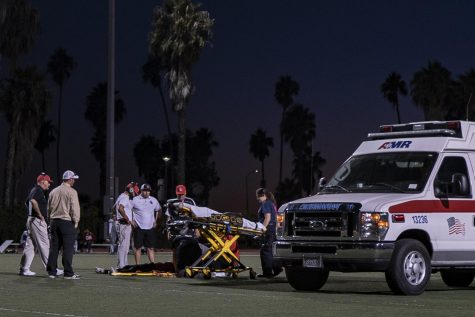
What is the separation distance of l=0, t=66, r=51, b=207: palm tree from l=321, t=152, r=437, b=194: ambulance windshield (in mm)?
44397

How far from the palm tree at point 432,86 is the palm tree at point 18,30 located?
28828 mm

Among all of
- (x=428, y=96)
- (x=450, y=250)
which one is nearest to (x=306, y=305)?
(x=450, y=250)

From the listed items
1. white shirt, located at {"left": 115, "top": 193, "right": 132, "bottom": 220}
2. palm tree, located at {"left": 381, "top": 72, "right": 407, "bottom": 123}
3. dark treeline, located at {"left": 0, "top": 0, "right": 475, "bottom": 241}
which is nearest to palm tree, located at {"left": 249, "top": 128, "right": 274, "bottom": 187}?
dark treeline, located at {"left": 0, "top": 0, "right": 475, "bottom": 241}

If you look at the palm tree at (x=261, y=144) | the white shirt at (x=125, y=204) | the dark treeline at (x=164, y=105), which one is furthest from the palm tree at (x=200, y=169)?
the white shirt at (x=125, y=204)

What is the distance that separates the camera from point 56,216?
20.6 metres

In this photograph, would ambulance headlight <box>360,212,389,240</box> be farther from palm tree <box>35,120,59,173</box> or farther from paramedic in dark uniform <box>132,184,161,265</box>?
palm tree <box>35,120,59,173</box>

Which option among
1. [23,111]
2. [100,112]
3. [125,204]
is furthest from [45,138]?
[125,204]

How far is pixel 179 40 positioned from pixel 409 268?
42.0 metres

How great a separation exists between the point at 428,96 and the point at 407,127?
193 ft

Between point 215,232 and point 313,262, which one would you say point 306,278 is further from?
point 215,232

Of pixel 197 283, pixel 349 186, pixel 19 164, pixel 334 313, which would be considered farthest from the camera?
pixel 19 164

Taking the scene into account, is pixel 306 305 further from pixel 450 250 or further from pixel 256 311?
pixel 450 250

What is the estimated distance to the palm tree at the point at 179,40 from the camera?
57562mm

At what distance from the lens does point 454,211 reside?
17.2 meters
